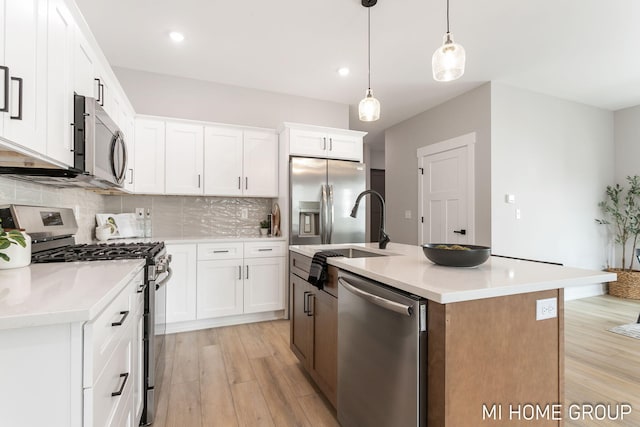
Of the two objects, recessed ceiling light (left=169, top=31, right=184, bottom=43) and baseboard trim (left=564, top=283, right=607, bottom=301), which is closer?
recessed ceiling light (left=169, top=31, right=184, bottom=43)

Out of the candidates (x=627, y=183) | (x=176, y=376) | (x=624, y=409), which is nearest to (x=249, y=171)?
(x=176, y=376)

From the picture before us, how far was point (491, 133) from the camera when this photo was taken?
3.57m

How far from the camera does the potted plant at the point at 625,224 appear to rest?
4.26 m

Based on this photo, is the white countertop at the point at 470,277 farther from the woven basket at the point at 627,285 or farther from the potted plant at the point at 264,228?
the woven basket at the point at 627,285

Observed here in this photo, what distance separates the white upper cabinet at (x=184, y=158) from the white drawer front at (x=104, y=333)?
216 centimetres

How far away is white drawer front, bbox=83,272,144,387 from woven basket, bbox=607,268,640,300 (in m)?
5.94

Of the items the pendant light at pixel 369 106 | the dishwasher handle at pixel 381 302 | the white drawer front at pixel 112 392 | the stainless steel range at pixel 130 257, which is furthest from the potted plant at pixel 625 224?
the white drawer front at pixel 112 392

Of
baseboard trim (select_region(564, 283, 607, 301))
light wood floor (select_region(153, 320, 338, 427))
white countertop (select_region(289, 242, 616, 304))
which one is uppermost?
white countertop (select_region(289, 242, 616, 304))

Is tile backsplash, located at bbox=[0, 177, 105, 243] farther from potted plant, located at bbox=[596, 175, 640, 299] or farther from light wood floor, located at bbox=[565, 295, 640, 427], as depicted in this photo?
potted plant, located at bbox=[596, 175, 640, 299]

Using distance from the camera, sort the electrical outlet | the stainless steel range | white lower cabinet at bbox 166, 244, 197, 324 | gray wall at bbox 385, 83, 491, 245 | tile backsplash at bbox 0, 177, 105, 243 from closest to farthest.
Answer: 1. the electrical outlet
2. the stainless steel range
3. tile backsplash at bbox 0, 177, 105, 243
4. white lower cabinet at bbox 166, 244, 197, 324
5. gray wall at bbox 385, 83, 491, 245

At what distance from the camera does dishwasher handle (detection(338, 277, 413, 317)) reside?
109 cm

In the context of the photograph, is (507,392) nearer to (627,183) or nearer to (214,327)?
(214,327)

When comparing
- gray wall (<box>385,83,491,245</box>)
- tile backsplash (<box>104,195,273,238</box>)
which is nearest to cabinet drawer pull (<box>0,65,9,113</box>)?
tile backsplash (<box>104,195,273,238</box>)

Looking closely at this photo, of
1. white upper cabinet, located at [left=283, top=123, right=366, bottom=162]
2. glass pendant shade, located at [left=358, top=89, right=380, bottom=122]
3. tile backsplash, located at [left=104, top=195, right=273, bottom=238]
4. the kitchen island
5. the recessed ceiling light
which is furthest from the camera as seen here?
white upper cabinet, located at [left=283, top=123, right=366, bottom=162]
